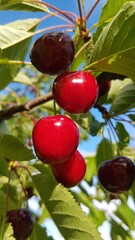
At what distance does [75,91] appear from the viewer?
4.01 feet

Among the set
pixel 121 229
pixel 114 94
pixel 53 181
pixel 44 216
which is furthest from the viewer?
pixel 44 216

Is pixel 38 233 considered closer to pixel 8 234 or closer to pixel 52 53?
A: pixel 8 234

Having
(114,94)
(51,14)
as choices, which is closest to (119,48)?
(51,14)

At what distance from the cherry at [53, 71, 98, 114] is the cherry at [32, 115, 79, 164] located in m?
0.05

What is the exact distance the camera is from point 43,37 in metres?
1.34

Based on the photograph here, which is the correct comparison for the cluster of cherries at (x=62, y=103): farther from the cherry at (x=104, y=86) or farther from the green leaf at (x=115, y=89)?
the green leaf at (x=115, y=89)

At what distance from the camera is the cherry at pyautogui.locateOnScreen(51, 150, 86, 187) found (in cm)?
133

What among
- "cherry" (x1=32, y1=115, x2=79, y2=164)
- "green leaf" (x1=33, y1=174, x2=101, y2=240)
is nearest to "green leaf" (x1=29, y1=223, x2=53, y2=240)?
"green leaf" (x1=33, y1=174, x2=101, y2=240)

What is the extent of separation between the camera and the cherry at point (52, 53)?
1300 millimetres

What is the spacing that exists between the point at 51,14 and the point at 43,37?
0.48 m

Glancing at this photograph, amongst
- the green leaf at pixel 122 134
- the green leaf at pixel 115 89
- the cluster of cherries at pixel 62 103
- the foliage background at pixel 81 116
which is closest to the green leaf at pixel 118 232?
the foliage background at pixel 81 116

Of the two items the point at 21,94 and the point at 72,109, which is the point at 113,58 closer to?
the point at 72,109

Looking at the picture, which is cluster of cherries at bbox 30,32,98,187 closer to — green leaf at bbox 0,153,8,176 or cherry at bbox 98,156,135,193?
cherry at bbox 98,156,135,193

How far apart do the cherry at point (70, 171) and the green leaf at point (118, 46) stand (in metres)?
0.29
